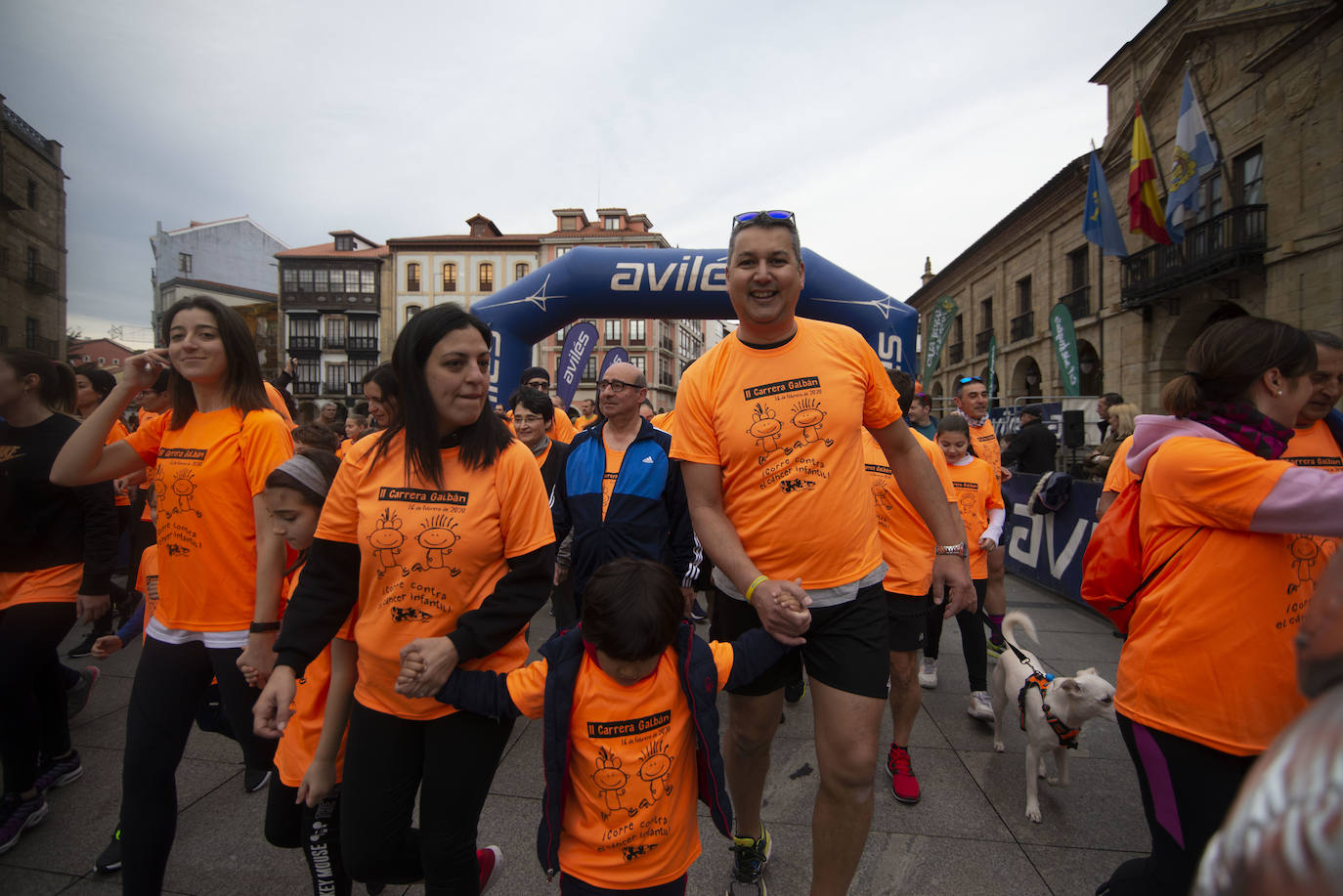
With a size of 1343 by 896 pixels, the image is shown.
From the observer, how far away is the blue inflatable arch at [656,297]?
746 centimetres

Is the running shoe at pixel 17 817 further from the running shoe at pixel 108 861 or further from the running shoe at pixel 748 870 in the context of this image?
the running shoe at pixel 748 870

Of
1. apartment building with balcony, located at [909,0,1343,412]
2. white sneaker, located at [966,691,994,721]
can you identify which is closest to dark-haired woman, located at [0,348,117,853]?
white sneaker, located at [966,691,994,721]

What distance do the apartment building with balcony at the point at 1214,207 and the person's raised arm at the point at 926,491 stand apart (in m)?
14.6

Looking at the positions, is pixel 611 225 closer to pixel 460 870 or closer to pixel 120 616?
pixel 120 616

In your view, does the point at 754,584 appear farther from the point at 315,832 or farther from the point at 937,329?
the point at 937,329

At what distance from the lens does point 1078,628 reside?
239 inches

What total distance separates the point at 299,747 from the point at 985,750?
3.56m

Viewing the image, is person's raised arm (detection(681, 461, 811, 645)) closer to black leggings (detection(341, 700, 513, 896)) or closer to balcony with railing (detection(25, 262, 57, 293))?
black leggings (detection(341, 700, 513, 896))

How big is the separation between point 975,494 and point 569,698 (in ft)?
11.5

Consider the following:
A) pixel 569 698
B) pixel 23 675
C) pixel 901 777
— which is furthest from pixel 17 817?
pixel 901 777

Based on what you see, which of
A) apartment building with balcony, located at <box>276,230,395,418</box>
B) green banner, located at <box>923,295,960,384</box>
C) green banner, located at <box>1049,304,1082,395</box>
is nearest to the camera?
green banner, located at <box>1049,304,1082,395</box>

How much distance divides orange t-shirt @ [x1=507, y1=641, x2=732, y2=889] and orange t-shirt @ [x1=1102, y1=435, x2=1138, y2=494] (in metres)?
1.73

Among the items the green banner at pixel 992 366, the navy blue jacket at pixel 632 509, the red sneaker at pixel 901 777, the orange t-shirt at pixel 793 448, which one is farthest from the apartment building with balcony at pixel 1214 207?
the orange t-shirt at pixel 793 448

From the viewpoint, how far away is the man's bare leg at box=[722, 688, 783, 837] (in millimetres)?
2412
